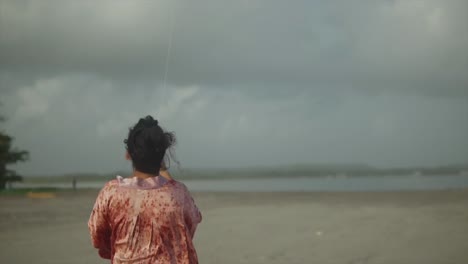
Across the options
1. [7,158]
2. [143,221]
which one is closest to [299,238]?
[143,221]

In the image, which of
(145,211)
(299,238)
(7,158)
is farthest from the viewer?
(7,158)

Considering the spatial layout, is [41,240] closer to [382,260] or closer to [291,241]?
[291,241]

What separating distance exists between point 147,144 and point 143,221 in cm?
39

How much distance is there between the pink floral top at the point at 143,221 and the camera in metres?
2.28

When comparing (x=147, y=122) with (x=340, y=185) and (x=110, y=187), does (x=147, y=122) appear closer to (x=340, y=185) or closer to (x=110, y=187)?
(x=110, y=187)

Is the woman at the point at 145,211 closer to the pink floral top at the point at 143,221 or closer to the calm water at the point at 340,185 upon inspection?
the pink floral top at the point at 143,221

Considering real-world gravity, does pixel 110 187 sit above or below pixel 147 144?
below

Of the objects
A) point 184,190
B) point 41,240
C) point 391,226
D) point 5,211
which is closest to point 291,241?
point 391,226

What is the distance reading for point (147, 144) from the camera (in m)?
2.34

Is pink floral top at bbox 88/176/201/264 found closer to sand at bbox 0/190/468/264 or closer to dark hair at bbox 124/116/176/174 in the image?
dark hair at bbox 124/116/176/174

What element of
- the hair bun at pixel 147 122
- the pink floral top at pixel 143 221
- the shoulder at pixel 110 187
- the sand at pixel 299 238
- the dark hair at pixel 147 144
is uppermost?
the hair bun at pixel 147 122

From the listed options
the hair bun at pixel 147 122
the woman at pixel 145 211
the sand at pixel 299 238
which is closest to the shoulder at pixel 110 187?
the woman at pixel 145 211

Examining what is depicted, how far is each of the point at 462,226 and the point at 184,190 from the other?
9915mm

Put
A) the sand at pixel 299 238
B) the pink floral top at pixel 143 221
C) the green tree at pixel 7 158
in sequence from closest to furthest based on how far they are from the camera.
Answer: the pink floral top at pixel 143 221 → the sand at pixel 299 238 → the green tree at pixel 7 158
